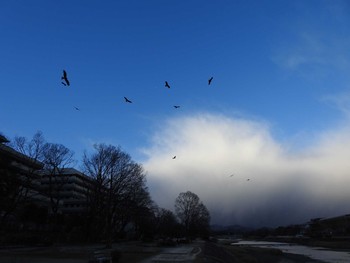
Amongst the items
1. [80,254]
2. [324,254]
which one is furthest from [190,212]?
[80,254]

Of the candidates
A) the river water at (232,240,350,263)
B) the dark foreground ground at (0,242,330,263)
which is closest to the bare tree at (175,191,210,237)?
the river water at (232,240,350,263)

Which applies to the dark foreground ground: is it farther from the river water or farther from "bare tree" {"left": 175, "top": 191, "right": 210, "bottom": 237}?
"bare tree" {"left": 175, "top": 191, "right": 210, "bottom": 237}

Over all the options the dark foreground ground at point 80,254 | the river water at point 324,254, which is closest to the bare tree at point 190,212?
the river water at point 324,254

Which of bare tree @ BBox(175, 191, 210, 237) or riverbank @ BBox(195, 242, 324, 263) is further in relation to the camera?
bare tree @ BBox(175, 191, 210, 237)

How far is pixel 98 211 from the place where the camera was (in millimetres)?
82875

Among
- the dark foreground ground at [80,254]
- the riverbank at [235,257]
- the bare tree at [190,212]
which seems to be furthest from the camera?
the bare tree at [190,212]

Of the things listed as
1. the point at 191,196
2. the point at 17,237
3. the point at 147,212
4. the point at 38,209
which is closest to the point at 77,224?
the point at 38,209

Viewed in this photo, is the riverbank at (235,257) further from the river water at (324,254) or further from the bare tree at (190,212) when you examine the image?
the bare tree at (190,212)

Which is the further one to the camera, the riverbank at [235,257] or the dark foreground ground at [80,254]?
the riverbank at [235,257]

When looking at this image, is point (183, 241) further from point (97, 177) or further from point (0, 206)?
point (0, 206)

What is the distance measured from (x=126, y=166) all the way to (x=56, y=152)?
554 inches

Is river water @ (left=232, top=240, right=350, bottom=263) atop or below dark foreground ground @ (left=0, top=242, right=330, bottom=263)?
atop

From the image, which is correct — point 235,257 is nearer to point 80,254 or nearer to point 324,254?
point 80,254

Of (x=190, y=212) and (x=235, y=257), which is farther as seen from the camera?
(x=190, y=212)
